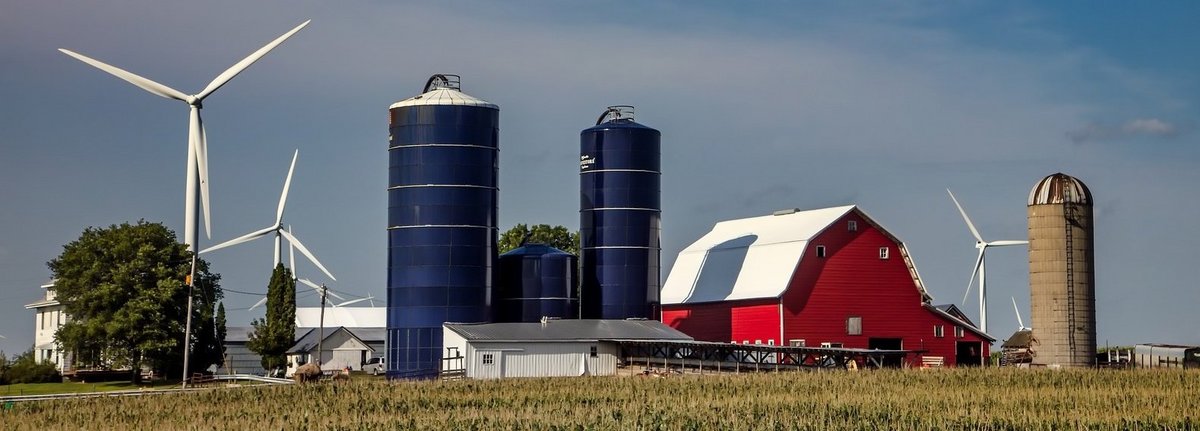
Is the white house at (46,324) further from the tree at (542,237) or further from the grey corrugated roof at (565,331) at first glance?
the grey corrugated roof at (565,331)

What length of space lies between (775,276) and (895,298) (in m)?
6.73

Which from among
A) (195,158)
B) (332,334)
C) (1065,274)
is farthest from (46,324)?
(1065,274)

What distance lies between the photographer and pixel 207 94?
75.4 metres

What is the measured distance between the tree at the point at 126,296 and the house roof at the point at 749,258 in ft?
92.8

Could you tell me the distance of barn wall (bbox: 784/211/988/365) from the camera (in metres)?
81.8

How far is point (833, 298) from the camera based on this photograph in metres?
82.5

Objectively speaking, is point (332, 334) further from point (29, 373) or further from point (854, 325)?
point (854, 325)

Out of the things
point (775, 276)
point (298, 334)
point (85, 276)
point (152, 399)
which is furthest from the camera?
point (298, 334)

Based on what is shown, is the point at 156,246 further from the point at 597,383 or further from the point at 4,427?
the point at 4,427

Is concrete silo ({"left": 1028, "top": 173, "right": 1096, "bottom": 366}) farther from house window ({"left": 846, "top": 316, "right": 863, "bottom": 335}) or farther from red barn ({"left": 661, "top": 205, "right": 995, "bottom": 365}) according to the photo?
house window ({"left": 846, "top": 316, "right": 863, "bottom": 335})

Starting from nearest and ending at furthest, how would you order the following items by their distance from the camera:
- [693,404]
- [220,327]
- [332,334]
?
[693,404] → [220,327] → [332,334]

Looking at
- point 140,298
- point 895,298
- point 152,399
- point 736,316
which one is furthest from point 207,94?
point 895,298

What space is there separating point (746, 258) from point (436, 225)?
1959 centimetres

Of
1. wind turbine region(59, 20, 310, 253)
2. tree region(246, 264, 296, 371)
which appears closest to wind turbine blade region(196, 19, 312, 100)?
wind turbine region(59, 20, 310, 253)
